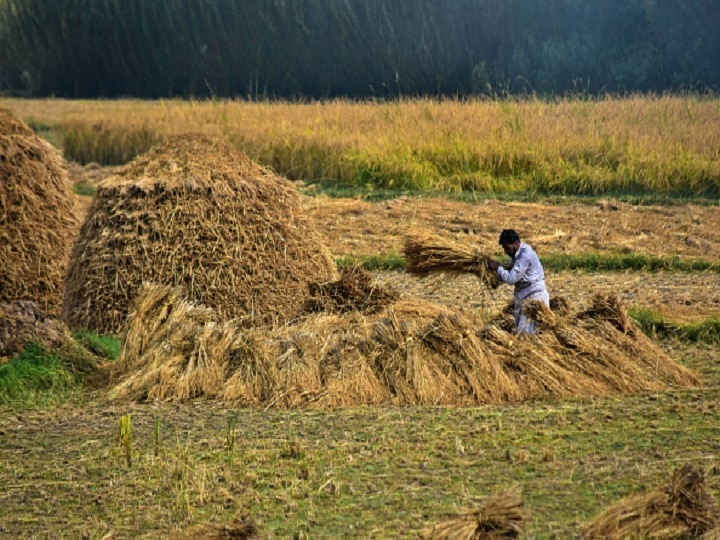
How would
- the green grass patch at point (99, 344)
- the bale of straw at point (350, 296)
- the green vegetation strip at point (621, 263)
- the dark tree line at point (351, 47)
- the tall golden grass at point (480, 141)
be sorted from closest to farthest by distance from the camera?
the green grass patch at point (99, 344), the bale of straw at point (350, 296), the green vegetation strip at point (621, 263), the tall golden grass at point (480, 141), the dark tree line at point (351, 47)

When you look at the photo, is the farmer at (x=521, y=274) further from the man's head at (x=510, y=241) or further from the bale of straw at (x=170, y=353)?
the bale of straw at (x=170, y=353)

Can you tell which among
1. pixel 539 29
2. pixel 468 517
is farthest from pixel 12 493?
pixel 539 29

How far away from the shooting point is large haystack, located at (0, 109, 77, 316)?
10602 mm

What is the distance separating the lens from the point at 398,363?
8.30 m

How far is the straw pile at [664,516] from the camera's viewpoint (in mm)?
5328

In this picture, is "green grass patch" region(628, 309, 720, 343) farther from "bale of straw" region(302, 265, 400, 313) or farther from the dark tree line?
the dark tree line

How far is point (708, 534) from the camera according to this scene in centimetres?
530

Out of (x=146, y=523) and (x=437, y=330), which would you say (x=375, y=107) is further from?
(x=146, y=523)

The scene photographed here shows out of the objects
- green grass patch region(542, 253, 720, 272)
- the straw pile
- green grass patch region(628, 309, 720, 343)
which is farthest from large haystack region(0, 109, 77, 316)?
the straw pile

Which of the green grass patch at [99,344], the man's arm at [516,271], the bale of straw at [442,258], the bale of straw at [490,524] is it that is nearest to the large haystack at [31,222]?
the green grass patch at [99,344]

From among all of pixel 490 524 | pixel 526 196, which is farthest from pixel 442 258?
pixel 526 196

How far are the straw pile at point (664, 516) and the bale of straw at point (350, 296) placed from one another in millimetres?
4268

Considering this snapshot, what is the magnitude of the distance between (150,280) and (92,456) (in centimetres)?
296

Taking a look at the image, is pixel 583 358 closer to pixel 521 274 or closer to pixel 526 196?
pixel 521 274
